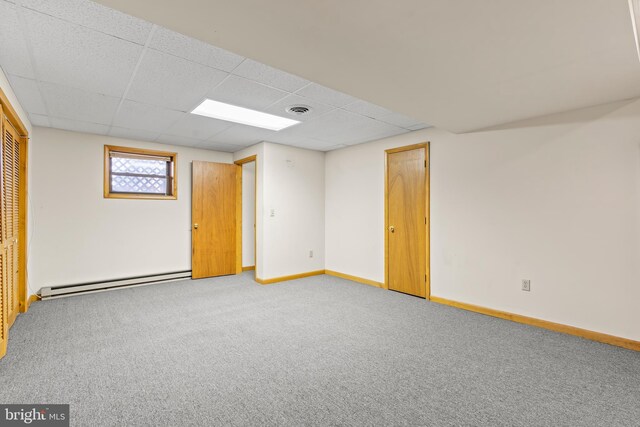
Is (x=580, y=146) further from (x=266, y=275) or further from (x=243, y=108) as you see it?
(x=266, y=275)

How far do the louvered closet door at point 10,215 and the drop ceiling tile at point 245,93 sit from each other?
1.94 m

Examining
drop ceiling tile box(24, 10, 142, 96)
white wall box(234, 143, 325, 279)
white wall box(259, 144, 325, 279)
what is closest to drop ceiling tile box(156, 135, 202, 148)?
white wall box(234, 143, 325, 279)

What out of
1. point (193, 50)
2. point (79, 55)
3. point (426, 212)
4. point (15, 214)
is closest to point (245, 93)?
point (193, 50)

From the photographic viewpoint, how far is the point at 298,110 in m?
3.38

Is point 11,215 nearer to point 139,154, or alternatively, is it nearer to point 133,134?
point 133,134

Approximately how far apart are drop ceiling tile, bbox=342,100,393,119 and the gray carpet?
2315mm

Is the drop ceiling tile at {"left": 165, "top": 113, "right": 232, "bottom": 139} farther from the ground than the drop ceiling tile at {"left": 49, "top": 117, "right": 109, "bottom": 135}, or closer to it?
closer to it

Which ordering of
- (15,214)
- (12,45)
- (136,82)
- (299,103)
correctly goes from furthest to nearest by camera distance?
1. (15,214)
2. (299,103)
3. (136,82)
4. (12,45)

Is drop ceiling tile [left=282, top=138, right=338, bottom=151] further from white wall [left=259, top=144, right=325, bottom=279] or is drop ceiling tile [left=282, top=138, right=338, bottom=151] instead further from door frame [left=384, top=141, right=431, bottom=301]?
door frame [left=384, top=141, right=431, bottom=301]

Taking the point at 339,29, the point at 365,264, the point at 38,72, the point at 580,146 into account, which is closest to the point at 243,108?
the point at 38,72

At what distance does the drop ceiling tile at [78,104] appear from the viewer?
2.86m

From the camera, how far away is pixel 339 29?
5.17 ft

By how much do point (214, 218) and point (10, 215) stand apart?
9.04 ft

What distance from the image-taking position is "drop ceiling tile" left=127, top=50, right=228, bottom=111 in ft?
7.61
